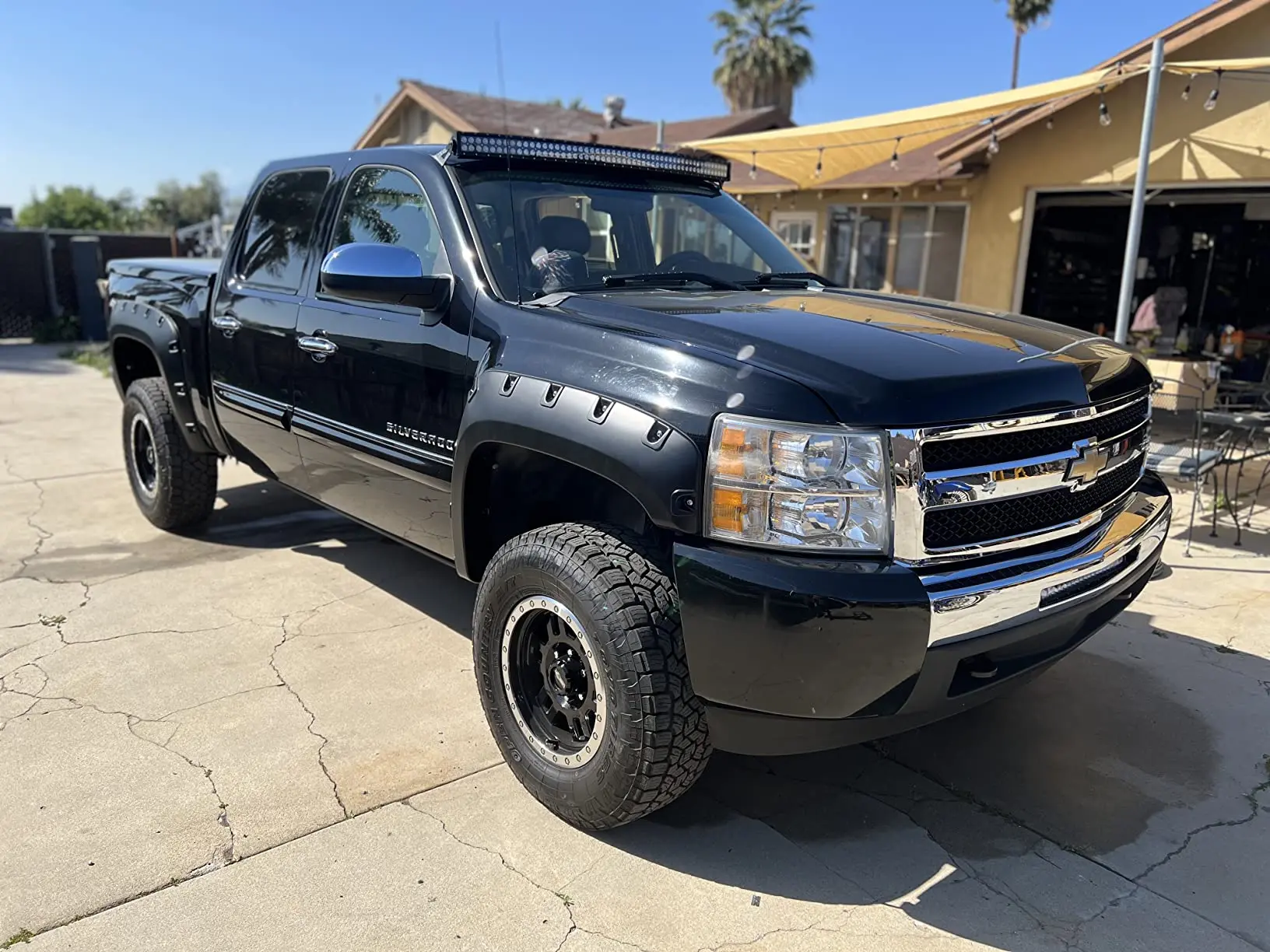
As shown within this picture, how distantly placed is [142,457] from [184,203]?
79.7 metres

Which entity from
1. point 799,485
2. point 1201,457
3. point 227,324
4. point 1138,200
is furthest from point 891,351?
point 1138,200

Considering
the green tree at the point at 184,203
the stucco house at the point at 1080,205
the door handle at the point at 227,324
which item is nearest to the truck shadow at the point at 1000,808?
the door handle at the point at 227,324

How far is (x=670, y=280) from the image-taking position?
3.47m

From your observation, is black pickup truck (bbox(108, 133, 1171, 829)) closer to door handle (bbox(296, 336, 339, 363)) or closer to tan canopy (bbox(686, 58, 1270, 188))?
door handle (bbox(296, 336, 339, 363))

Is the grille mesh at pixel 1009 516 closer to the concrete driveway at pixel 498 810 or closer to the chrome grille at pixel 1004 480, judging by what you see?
the chrome grille at pixel 1004 480

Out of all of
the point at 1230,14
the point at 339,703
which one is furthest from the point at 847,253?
the point at 339,703

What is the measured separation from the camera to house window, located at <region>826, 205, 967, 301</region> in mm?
11914

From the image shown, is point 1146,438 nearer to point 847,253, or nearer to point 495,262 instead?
point 495,262

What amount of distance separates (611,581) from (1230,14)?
28.7 feet

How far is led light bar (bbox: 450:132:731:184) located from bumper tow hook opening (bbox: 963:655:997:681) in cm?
232

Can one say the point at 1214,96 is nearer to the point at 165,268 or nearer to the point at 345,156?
the point at 345,156

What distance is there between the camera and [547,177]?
11.5 feet

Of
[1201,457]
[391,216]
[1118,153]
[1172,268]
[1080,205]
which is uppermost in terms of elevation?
[1118,153]

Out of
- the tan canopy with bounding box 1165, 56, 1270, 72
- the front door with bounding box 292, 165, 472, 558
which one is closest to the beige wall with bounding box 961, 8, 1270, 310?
the tan canopy with bounding box 1165, 56, 1270, 72
